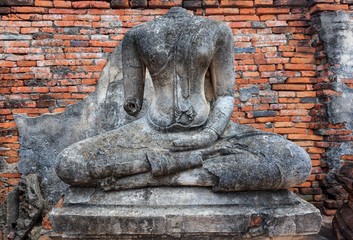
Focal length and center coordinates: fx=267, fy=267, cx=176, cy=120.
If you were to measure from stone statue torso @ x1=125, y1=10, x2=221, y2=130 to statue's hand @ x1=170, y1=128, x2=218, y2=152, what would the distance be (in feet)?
0.66

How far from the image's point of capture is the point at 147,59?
218 centimetres

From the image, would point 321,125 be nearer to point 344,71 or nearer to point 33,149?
point 344,71

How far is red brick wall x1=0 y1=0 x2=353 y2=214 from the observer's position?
336 centimetres

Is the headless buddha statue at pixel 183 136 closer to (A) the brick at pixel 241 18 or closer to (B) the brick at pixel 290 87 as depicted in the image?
(A) the brick at pixel 241 18

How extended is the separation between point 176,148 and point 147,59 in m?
0.81

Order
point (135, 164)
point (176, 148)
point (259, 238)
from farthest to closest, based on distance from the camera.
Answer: point (176, 148), point (135, 164), point (259, 238)

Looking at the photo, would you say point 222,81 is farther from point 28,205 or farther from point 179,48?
point 28,205

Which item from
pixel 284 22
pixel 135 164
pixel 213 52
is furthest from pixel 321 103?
pixel 135 164

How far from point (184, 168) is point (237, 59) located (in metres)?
2.27

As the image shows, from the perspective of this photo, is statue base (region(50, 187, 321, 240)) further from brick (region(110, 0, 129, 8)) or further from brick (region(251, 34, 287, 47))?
brick (region(110, 0, 129, 8))

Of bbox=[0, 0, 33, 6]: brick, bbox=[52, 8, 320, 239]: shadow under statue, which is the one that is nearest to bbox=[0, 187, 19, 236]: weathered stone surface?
bbox=[52, 8, 320, 239]: shadow under statue

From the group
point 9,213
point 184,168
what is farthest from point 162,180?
point 9,213

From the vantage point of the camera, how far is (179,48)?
6.92 feet

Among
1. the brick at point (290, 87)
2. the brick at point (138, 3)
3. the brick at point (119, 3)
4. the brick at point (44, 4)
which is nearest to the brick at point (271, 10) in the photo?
the brick at point (290, 87)
